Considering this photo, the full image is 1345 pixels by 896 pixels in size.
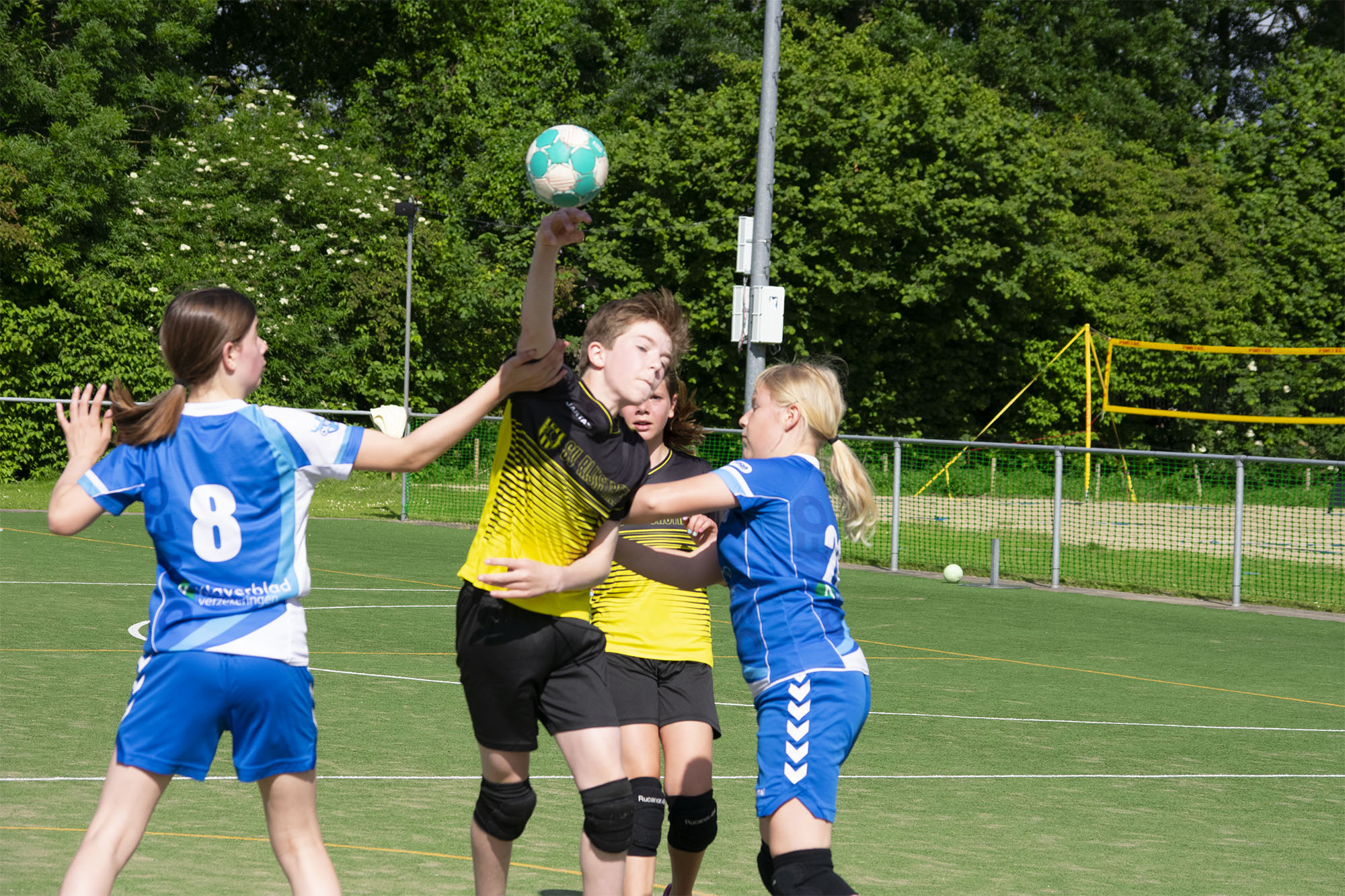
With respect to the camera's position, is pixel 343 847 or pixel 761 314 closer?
pixel 343 847

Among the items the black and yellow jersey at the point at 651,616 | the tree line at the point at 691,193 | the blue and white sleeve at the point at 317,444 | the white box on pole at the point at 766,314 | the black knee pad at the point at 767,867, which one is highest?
the tree line at the point at 691,193

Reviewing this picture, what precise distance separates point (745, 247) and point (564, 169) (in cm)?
1268

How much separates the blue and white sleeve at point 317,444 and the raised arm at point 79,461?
17.5 inches

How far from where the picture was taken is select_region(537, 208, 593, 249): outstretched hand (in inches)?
149

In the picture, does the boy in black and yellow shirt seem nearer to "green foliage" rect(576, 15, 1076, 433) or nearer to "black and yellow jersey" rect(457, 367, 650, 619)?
"black and yellow jersey" rect(457, 367, 650, 619)

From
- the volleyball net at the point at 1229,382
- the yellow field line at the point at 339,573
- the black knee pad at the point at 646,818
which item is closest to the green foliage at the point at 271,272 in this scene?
the yellow field line at the point at 339,573

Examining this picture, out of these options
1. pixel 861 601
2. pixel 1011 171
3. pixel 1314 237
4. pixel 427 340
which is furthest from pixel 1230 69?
pixel 861 601

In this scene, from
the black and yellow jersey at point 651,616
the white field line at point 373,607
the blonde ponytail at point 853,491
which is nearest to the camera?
the blonde ponytail at point 853,491

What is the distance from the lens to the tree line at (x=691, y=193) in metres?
29.0

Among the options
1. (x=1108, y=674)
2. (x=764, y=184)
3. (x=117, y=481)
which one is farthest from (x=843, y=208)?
(x=117, y=481)

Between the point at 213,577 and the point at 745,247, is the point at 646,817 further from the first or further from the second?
the point at 745,247

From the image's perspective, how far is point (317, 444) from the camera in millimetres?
3754

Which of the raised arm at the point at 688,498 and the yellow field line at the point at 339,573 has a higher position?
the raised arm at the point at 688,498

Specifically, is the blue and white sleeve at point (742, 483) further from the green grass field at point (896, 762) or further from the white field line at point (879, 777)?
the white field line at point (879, 777)
